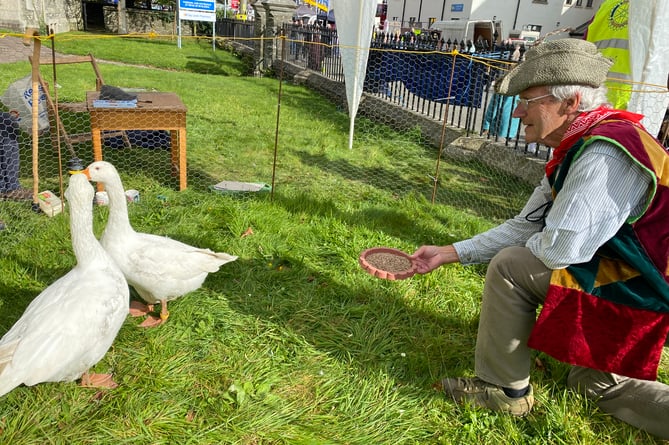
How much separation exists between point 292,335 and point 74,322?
121 cm

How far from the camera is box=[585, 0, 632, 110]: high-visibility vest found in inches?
168

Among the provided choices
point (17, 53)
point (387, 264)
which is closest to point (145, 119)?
point (387, 264)

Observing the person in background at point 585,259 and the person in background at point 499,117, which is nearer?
the person in background at point 585,259

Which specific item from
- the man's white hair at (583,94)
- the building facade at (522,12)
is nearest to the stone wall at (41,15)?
the man's white hair at (583,94)

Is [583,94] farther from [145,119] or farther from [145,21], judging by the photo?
[145,21]

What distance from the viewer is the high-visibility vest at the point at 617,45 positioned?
4.27m

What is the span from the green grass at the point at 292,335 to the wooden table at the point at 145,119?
495 millimetres

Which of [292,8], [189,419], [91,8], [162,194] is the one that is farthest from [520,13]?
[189,419]

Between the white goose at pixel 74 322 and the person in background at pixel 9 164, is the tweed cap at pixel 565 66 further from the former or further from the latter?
the person in background at pixel 9 164

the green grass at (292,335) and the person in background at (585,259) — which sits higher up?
the person in background at (585,259)

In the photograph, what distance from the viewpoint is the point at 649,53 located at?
13.2ft

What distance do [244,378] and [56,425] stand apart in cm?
88

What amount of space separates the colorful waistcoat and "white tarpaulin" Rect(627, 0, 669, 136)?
2809 millimetres

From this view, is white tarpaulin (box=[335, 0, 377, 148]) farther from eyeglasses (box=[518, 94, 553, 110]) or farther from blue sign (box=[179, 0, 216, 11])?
blue sign (box=[179, 0, 216, 11])
